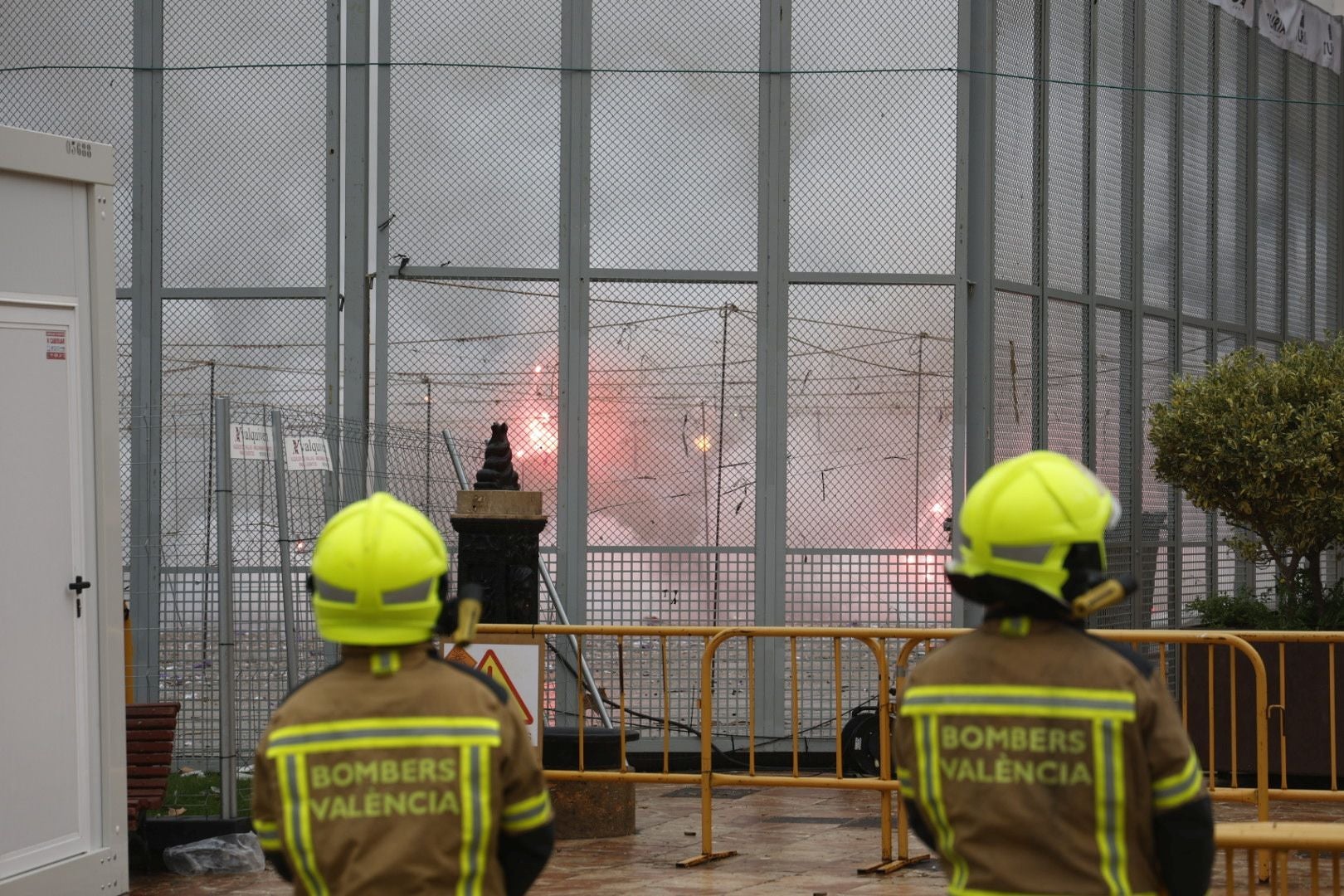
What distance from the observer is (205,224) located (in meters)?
11.4

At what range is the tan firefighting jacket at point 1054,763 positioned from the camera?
9.66 feet

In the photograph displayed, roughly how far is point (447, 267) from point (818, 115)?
2.65 meters

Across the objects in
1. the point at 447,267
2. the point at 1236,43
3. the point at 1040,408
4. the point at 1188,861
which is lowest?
the point at 1188,861

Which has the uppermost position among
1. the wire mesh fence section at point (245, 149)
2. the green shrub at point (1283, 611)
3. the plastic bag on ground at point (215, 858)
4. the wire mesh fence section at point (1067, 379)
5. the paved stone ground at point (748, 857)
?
the wire mesh fence section at point (245, 149)

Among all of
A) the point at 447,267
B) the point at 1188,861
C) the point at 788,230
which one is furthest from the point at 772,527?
the point at 1188,861

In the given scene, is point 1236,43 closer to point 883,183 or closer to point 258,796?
point 883,183

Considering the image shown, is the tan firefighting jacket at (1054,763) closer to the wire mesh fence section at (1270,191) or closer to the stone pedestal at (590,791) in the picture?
the stone pedestal at (590,791)

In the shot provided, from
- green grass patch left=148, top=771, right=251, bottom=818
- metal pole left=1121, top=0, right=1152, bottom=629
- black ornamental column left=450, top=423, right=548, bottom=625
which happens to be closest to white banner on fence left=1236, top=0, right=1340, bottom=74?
metal pole left=1121, top=0, right=1152, bottom=629

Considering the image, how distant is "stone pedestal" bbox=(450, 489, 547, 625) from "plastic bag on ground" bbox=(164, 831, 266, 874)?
1911 millimetres

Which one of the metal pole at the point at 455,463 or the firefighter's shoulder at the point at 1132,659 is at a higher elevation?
the metal pole at the point at 455,463

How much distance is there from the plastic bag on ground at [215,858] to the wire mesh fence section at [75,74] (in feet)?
16.0

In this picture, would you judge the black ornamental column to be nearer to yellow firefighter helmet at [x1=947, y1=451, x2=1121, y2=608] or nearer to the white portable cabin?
the white portable cabin

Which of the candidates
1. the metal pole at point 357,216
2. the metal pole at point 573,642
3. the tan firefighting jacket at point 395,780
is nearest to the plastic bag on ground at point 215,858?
the metal pole at point 573,642

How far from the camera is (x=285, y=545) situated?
28.1 ft
